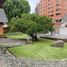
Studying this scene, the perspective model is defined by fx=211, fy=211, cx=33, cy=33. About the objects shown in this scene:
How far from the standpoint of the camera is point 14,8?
44.0 metres

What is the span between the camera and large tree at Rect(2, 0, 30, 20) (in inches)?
1703

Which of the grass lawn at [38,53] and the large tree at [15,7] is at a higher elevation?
the large tree at [15,7]

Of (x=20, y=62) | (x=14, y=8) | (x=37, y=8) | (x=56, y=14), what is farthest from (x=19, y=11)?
(x=37, y=8)

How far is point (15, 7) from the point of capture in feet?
145

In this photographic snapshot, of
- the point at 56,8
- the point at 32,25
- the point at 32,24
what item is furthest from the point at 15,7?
the point at 56,8

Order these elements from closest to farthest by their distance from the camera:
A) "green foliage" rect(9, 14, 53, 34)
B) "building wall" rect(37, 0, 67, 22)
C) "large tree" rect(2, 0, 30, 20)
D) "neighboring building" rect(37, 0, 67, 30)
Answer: "green foliage" rect(9, 14, 53, 34) → "large tree" rect(2, 0, 30, 20) → "neighboring building" rect(37, 0, 67, 30) → "building wall" rect(37, 0, 67, 22)

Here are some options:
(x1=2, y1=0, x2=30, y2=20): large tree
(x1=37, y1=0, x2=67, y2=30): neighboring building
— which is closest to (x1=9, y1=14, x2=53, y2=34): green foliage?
(x1=2, y1=0, x2=30, y2=20): large tree

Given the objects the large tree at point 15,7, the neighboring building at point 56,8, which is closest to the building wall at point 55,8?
the neighboring building at point 56,8

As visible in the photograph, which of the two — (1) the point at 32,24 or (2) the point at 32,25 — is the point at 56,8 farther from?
(2) the point at 32,25

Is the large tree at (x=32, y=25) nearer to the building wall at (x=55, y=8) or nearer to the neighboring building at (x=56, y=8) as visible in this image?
the neighboring building at (x=56, y=8)

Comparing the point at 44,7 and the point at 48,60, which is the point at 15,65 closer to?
the point at 48,60

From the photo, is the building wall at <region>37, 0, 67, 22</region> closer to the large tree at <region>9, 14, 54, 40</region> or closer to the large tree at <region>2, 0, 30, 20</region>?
the large tree at <region>2, 0, 30, 20</region>

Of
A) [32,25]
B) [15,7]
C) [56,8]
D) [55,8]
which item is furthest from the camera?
[55,8]

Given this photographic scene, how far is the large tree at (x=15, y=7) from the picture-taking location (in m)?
43.2
